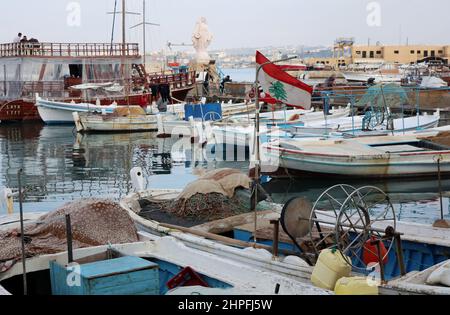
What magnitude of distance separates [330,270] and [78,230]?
3.65 m

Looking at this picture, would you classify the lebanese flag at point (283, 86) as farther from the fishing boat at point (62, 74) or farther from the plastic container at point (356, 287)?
the fishing boat at point (62, 74)

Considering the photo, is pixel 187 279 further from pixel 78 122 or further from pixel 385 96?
pixel 78 122

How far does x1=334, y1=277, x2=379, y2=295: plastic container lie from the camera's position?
666 cm

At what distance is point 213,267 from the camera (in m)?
8.04

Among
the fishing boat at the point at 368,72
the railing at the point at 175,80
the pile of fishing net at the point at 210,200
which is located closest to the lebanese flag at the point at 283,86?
the pile of fishing net at the point at 210,200

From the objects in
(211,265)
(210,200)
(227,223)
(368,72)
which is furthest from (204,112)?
(368,72)

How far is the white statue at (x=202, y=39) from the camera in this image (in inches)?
2195

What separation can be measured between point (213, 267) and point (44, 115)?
1314 inches

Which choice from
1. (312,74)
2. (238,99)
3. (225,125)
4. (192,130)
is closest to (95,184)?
(225,125)

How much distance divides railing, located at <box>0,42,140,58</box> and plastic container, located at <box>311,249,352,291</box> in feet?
118

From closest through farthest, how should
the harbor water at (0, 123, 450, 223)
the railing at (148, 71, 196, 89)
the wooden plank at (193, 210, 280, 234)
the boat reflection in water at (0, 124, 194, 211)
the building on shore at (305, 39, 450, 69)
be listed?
the wooden plank at (193, 210, 280, 234), the harbor water at (0, 123, 450, 223), the boat reflection in water at (0, 124, 194, 211), the railing at (148, 71, 196, 89), the building on shore at (305, 39, 450, 69)

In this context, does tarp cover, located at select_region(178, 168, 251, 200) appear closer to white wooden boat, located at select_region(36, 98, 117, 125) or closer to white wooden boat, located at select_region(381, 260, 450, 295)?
white wooden boat, located at select_region(381, 260, 450, 295)

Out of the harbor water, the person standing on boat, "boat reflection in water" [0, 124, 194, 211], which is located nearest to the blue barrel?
the harbor water
